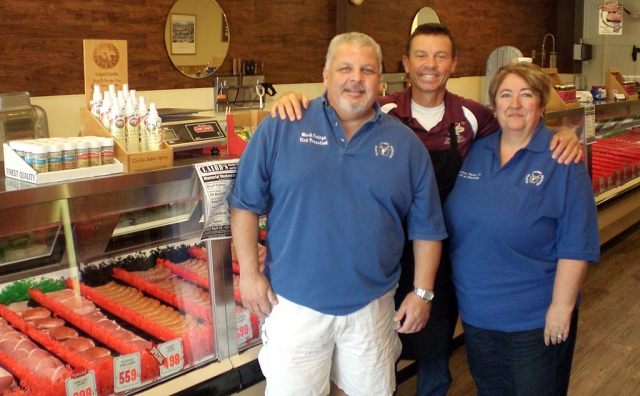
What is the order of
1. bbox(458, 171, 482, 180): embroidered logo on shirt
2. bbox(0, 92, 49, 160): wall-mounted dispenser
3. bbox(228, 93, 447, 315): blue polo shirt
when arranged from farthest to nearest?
bbox(0, 92, 49, 160): wall-mounted dispenser < bbox(458, 171, 482, 180): embroidered logo on shirt < bbox(228, 93, 447, 315): blue polo shirt

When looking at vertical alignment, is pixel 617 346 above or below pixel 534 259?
below

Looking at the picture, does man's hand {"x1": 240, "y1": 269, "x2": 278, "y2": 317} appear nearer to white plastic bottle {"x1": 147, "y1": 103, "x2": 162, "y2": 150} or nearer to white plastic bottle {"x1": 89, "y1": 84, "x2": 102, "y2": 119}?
white plastic bottle {"x1": 147, "y1": 103, "x2": 162, "y2": 150}

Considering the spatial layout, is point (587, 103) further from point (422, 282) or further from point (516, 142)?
point (422, 282)

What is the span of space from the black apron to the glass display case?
0.64 metres

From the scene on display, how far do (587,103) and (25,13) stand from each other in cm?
409

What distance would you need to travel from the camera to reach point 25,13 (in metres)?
4.13

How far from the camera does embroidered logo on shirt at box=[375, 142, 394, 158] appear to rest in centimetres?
199

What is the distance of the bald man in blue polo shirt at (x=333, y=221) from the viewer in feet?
6.42

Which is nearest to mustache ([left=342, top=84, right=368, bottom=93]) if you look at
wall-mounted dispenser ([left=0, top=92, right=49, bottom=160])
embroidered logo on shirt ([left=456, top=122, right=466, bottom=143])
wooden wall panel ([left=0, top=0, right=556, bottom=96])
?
embroidered logo on shirt ([left=456, top=122, right=466, bottom=143])

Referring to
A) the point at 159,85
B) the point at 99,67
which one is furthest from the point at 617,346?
the point at 159,85

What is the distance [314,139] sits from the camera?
1.97 metres

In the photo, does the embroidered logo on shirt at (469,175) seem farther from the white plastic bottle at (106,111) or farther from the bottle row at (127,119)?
the white plastic bottle at (106,111)

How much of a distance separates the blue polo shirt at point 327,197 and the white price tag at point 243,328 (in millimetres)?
434

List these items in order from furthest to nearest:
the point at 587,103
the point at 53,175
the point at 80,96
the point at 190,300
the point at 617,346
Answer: the point at 587,103 < the point at 80,96 < the point at 617,346 < the point at 190,300 < the point at 53,175
